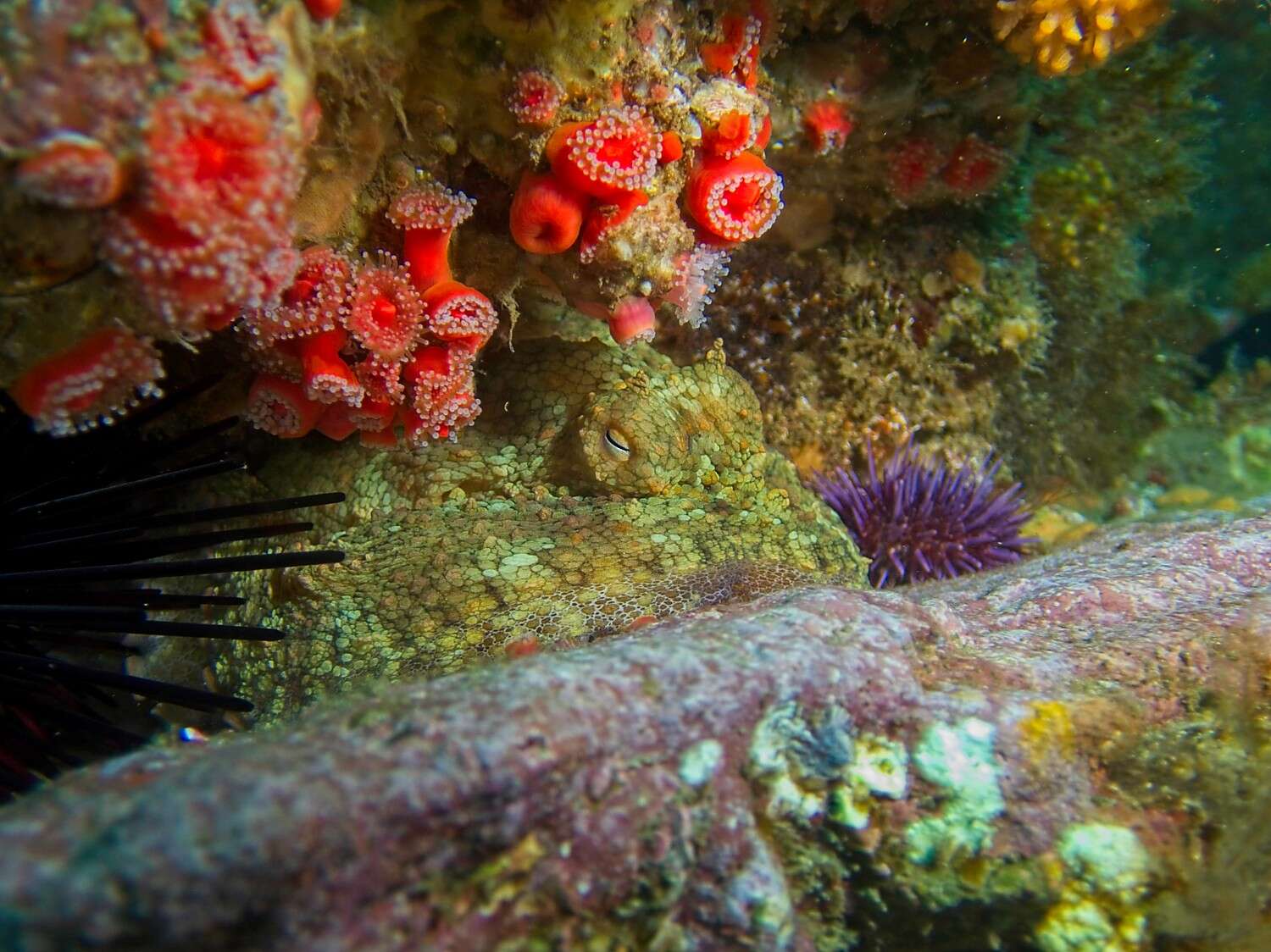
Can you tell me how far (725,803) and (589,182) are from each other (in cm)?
218

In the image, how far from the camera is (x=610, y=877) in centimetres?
161

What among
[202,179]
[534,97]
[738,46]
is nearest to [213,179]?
[202,179]

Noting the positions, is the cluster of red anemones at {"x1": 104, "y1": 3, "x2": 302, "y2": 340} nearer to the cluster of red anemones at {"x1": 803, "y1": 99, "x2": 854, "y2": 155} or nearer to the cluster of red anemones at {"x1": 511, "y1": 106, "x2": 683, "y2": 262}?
the cluster of red anemones at {"x1": 511, "y1": 106, "x2": 683, "y2": 262}

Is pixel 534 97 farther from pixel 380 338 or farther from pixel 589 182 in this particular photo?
pixel 380 338

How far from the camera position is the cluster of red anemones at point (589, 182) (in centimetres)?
283

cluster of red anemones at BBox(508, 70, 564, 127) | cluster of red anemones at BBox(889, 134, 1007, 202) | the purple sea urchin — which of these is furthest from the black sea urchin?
cluster of red anemones at BBox(889, 134, 1007, 202)

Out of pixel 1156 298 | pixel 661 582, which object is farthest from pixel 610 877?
pixel 1156 298

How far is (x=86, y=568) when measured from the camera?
280 cm

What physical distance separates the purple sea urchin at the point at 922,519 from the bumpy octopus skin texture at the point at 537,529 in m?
0.64

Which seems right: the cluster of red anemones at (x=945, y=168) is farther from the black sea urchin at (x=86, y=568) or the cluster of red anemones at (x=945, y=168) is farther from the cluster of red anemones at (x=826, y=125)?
the black sea urchin at (x=86, y=568)

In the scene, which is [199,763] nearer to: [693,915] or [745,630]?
[693,915]

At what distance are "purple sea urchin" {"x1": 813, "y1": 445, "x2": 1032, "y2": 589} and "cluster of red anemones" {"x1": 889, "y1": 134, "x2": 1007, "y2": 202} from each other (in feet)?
5.39

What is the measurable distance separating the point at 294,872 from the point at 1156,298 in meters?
7.60

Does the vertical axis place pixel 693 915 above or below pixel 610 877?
below
